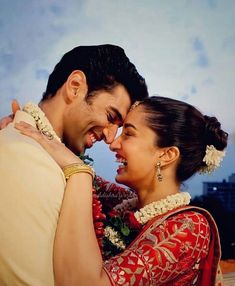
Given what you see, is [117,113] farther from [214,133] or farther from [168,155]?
[214,133]

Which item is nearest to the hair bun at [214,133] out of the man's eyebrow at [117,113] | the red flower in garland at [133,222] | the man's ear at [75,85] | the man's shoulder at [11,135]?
the man's eyebrow at [117,113]

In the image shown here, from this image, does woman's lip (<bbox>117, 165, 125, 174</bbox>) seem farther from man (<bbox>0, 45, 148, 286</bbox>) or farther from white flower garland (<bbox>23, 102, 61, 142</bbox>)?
white flower garland (<bbox>23, 102, 61, 142</bbox>)

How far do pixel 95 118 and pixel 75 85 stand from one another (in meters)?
0.18

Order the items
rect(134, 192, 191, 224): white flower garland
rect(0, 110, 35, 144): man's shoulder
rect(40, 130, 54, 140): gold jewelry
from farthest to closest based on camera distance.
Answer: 1. rect(134, 192, 191, 224): white flower garland
2. rect(40, 130, 54, 140): gold jewelry
3. rect(0, 110, 35, 144): man's shoulder

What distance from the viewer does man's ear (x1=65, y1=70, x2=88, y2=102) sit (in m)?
1.91

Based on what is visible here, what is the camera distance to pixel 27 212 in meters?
1.27

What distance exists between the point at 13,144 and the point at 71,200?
10.0 inches

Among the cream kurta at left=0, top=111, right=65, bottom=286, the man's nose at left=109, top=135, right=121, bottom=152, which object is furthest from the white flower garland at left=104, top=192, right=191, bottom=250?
the cream kurta at left=0, top=111, right=65, bottom=286

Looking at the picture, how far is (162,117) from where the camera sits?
79.0 inches

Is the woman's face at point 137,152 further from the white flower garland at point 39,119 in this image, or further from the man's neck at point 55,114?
the white flower garland at point 39,119

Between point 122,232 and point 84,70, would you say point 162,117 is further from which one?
point 122,232

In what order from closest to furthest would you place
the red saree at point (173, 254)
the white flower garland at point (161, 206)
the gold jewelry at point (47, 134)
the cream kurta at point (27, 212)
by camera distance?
the cream kurta at point (27, 212), the red saree at point (173, 254), the gold jewelry at point (47, 134), the white flower garland at point (161, 206)

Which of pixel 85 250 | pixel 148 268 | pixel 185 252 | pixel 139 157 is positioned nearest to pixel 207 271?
pixel 185 252

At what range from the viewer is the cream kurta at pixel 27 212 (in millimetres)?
1256
